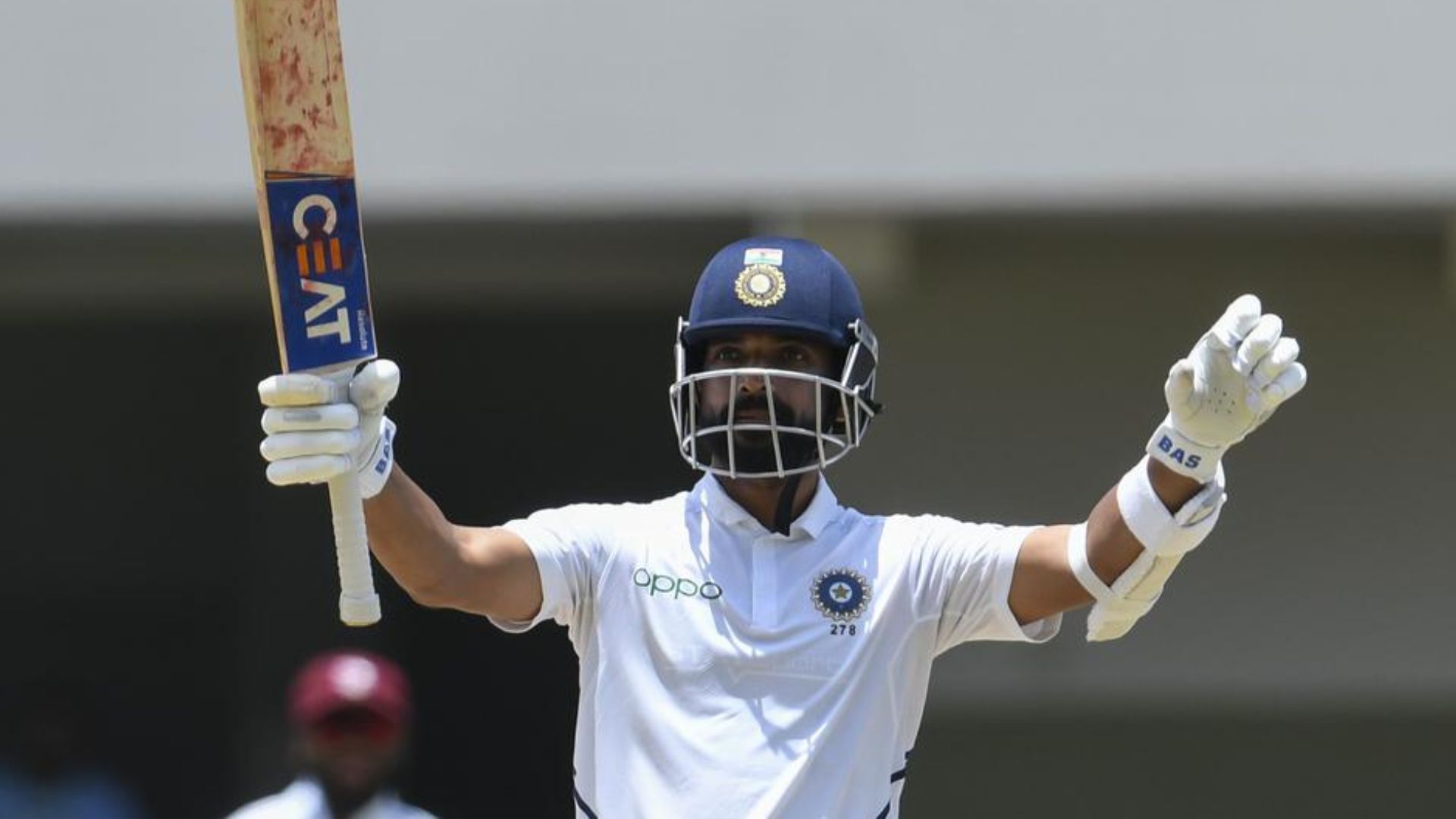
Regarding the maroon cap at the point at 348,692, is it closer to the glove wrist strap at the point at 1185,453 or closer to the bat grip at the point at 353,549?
the bat grip at the point at 353,549

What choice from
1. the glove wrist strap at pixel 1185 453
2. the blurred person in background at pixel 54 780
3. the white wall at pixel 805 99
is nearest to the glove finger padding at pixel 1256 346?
the glove wrist strap at pixel 1185 453

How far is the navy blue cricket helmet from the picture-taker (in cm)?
313

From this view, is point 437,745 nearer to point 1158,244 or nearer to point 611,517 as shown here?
point 1158,244

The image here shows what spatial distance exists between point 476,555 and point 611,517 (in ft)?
0.73

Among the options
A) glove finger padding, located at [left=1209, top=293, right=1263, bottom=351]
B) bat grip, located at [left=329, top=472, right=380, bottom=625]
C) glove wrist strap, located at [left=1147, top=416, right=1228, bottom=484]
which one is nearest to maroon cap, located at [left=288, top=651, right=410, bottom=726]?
bat grip, located at [left=329, top=472, right=380, bottom=625]

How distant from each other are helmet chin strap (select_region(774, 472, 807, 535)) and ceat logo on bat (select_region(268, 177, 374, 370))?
1.95ft

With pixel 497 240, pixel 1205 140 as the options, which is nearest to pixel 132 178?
pixel 497 240

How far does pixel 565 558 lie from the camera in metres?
3.14

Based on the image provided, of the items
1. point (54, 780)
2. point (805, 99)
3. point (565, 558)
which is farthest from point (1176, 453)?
point (54, 780)

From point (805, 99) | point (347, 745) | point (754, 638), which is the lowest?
point (347, 745)

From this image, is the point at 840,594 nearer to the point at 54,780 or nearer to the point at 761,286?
the point at 761,286

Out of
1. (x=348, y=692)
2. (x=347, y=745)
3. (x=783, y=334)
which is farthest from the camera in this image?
(x=348, y=692)

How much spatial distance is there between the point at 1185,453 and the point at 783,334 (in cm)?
56

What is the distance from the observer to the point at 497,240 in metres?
7.04
